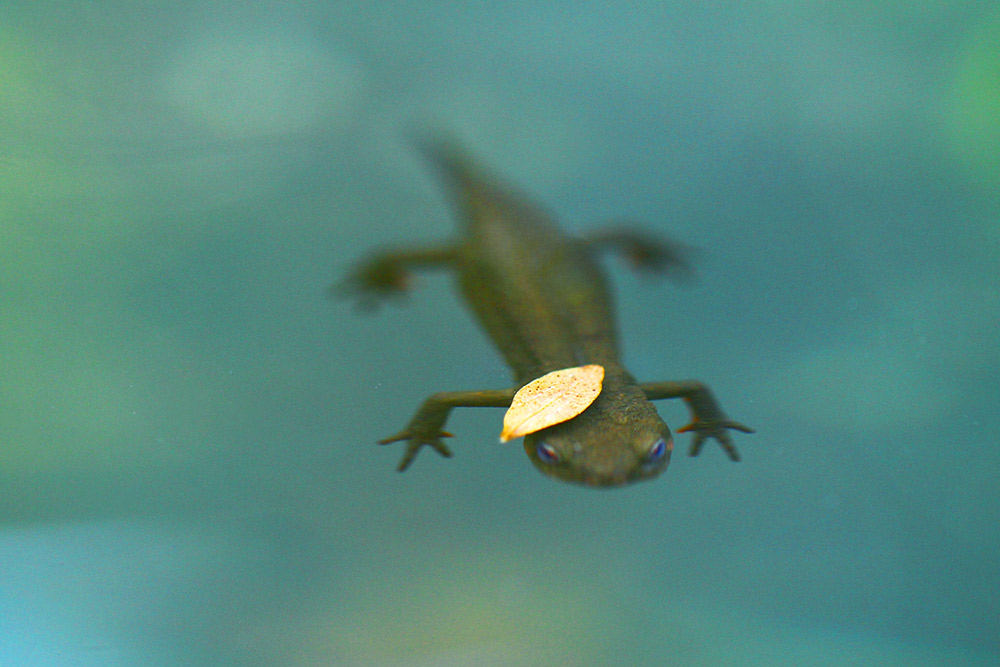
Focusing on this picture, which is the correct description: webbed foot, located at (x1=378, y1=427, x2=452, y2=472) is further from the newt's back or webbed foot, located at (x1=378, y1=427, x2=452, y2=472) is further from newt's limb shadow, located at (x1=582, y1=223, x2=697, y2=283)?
newt's limb shadow, located at (x1=582, y1=223, x2=697, y2=283)

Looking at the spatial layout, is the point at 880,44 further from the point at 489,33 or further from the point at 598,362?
the point at 598,362

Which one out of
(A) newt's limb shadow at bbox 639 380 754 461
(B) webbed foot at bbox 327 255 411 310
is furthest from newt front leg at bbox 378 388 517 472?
(B) webbed foot at bbox 327 255 411 310

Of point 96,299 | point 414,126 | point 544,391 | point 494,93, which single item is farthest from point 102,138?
point 544,391

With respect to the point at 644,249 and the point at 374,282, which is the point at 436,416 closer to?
the point at 374,282

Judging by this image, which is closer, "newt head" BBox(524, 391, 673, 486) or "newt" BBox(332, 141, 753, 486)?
"newt head" BBox(524, 391, 673, 486)

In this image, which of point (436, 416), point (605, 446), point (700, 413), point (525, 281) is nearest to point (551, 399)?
point (605, 446)

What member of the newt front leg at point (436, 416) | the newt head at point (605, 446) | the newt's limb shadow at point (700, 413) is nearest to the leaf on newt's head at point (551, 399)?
the newt head at point (605, 446)
